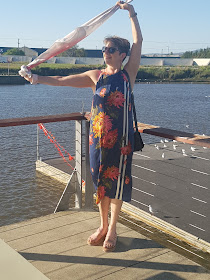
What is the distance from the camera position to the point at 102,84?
346cm

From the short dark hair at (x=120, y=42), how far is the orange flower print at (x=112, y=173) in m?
0.97

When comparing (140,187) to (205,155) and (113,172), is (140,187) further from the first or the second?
(113,172)

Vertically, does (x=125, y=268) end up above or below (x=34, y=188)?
above

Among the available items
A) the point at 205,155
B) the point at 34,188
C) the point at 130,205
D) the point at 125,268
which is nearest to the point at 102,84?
the point at 125,268

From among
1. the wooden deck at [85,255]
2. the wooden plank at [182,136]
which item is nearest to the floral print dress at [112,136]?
the wooden plank at [182,136]

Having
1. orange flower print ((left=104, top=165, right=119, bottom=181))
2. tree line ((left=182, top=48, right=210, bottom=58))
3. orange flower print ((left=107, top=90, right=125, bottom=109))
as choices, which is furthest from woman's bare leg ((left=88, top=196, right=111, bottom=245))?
tree line ((left=182, top=48, right=210, bottom=58))

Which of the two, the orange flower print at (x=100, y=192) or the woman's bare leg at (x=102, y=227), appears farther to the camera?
the woman's bare leg at (x=102, y=227)

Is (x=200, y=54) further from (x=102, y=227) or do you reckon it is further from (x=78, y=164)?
(x=102, y=227)

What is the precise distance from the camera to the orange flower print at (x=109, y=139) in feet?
11.1

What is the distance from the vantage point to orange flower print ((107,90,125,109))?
3365 millimetres

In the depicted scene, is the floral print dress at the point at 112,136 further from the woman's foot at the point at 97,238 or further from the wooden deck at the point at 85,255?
the wooden deck at the point at 85,255

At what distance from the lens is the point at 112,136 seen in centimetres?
340

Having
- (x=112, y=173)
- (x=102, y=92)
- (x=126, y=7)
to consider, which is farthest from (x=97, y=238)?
(x=126, y=7)

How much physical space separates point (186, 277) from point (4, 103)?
3434cm
